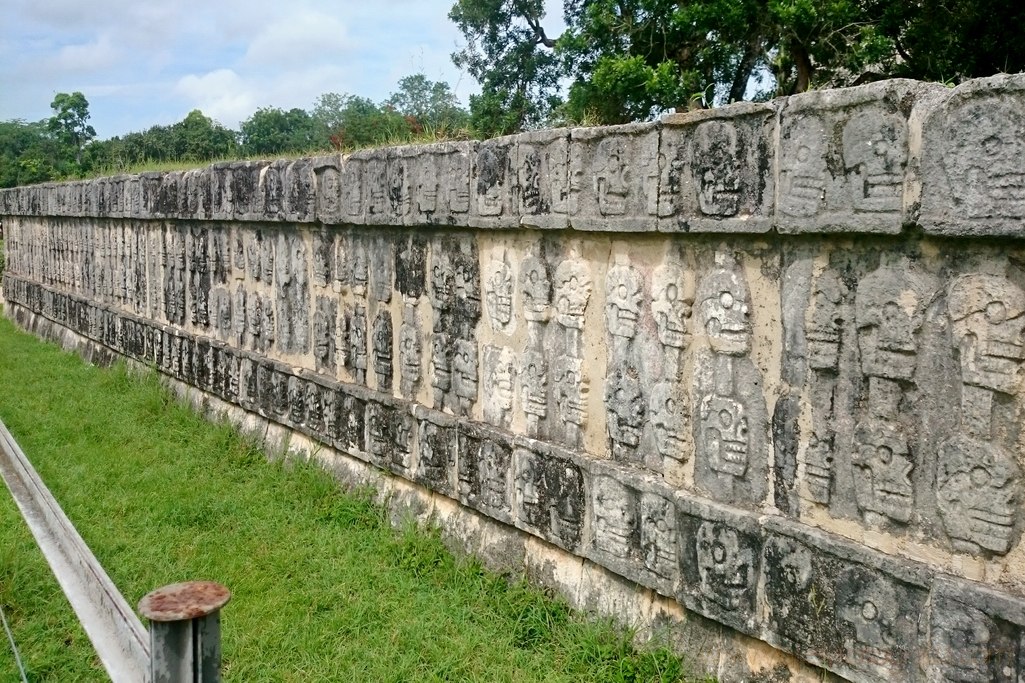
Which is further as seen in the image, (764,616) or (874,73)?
(874,73)

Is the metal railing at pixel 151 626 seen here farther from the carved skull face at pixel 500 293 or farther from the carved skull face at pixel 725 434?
the carved skull face at pixel 500 293

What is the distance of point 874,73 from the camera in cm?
1008

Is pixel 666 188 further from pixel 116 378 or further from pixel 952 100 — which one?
pixel 116 378

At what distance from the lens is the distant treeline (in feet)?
30.5

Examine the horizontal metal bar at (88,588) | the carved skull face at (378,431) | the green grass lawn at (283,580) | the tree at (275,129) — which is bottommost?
the green grass lawn at (283,580)

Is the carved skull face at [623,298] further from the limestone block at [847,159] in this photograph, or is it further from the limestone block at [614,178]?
the limestone block at [847,159]

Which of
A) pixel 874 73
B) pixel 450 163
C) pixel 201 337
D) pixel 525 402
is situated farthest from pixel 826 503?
pixel 874 73

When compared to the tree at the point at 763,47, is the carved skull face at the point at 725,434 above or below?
below

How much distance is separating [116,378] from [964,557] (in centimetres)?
753

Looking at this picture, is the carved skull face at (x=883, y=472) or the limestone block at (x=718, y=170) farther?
the limestone block at (x=718, y=170)

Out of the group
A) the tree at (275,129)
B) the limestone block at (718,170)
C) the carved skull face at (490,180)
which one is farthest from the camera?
the tree at (275,129)

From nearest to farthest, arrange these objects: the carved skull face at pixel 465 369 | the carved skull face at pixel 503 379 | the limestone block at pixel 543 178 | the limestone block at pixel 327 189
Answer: the limestone block at pixel 543 178 < the carved skull face at pixel 503 379 < the carved skull face at pixel 465 369 < the limestone block at pixel 327 189

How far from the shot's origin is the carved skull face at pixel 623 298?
337cm

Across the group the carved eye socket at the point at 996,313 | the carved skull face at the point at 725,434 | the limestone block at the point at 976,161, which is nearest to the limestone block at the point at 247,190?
the carved skull face at the point at 725,434
